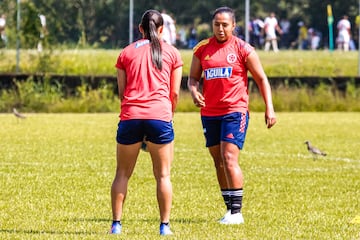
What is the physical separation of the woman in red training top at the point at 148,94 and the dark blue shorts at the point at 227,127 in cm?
133

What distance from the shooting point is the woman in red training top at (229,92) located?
10148 mm

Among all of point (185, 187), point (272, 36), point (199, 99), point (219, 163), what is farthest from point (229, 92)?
point (272, 36)

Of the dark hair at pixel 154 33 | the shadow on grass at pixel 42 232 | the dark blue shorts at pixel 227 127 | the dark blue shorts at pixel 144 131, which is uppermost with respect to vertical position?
the dark hair at pixel 154 33

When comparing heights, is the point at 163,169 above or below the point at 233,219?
above

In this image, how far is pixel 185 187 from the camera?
1346cm

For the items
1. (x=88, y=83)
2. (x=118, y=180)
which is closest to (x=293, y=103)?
(x=88, y=83)

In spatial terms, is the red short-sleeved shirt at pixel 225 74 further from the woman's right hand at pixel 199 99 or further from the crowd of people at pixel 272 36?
the crowd of people at pixel 272 36

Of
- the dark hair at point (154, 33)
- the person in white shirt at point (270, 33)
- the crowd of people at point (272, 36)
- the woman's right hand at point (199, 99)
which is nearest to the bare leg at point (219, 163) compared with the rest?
the woman's right hand at point (199, 99)

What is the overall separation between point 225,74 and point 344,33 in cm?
3081

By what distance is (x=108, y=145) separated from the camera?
20328 mm

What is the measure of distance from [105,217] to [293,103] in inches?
865

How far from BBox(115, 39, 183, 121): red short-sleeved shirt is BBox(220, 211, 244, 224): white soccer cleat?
1.65 meters

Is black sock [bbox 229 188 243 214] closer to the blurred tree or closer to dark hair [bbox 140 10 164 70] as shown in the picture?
dark hair [bbox 140 10 164 70]

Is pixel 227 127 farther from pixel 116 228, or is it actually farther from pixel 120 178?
pixel 116 228
